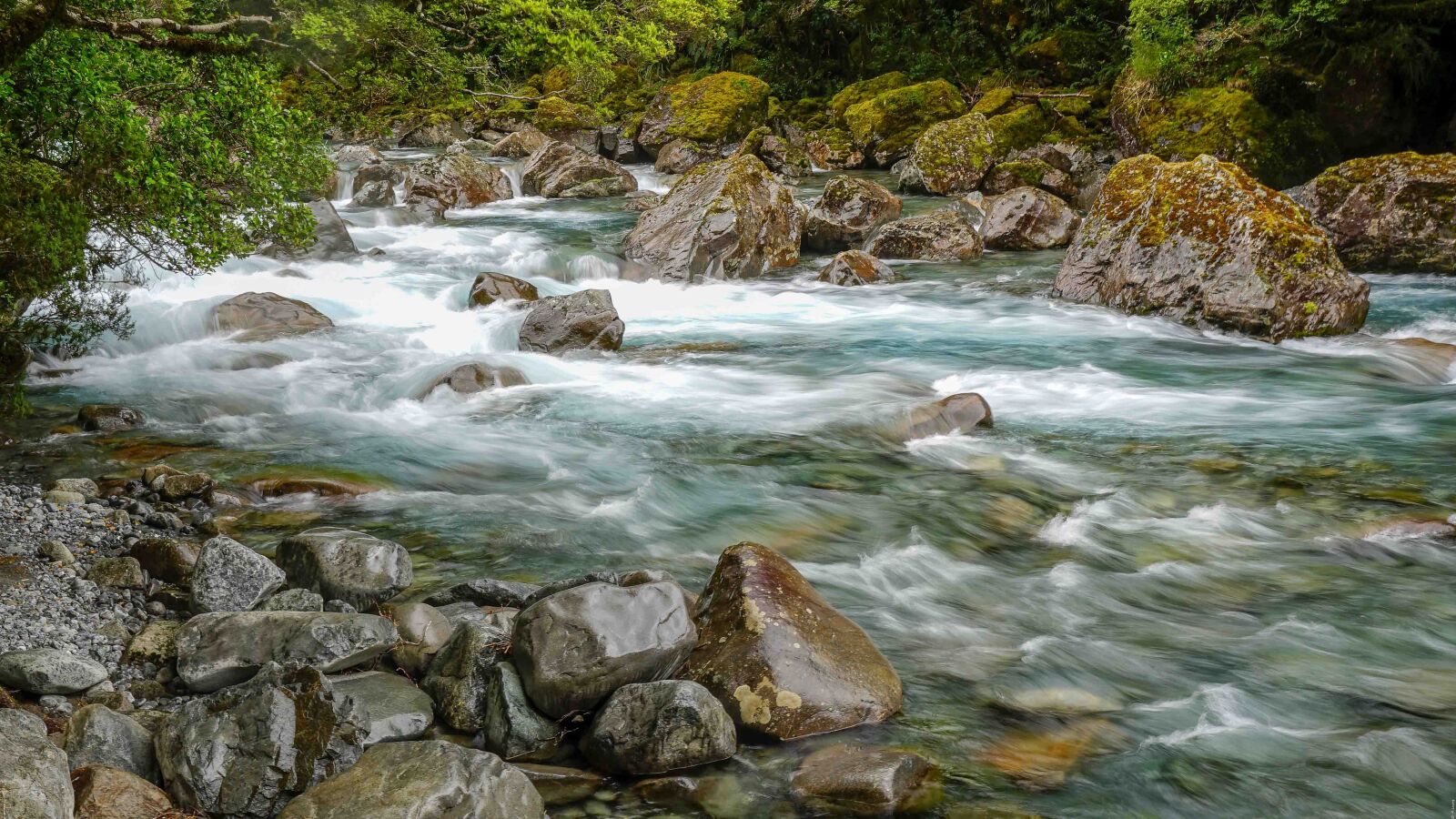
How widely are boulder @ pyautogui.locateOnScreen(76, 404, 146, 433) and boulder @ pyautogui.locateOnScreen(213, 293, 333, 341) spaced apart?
3.09m

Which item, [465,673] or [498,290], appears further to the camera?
[498,290]

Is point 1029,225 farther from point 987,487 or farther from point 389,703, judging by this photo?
point 389,703

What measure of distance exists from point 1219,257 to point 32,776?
11552 millimetres

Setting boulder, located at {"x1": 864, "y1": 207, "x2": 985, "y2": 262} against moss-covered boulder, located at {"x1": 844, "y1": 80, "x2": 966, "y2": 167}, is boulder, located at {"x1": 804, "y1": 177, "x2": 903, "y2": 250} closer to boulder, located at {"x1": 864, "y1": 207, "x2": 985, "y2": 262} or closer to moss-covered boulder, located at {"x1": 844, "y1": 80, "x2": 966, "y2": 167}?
boulder, located at {"x1": 864, "y1": 207, "x2": 985, "y2": 262}

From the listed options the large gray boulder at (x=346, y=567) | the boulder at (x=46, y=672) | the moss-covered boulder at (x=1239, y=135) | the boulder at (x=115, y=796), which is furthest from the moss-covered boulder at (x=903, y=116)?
the boulder at (x=115, y=796)

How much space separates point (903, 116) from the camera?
2609cm

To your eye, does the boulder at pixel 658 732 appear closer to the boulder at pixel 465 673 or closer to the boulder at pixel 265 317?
the boulder at pixel 465 673

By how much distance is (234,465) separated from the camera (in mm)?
7488

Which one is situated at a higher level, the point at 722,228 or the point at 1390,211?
the point at 1390,211

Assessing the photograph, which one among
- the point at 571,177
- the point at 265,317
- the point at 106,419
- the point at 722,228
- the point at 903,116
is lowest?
the point at 106,419

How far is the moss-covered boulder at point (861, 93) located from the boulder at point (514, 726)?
2647 cm

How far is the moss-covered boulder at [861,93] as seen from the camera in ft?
95.2

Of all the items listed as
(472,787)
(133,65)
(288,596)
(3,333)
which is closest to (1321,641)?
(472,787)

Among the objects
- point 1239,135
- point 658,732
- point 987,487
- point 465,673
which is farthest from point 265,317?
point 1239,135
